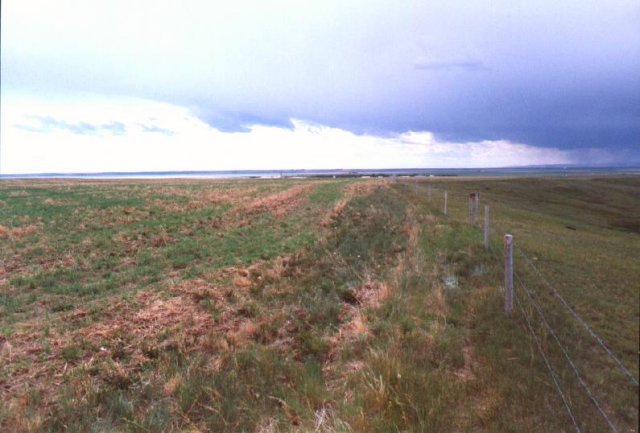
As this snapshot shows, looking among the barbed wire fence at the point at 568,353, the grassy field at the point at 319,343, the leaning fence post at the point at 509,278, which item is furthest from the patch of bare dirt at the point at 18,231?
the barbed wire fence at the point at 568,353

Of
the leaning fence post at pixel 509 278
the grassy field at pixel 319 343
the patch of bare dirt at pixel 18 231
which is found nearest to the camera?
the grassy field at pixel 319 343

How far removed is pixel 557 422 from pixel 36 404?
22.0ft

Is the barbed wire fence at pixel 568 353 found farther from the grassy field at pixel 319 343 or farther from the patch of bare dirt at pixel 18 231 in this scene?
the patch of bare dirt at pixel 18 231

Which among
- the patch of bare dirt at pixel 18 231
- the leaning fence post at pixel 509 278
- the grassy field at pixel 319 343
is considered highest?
the leaning fence post at pixel 509 278

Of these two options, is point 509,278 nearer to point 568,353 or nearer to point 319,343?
point 568,353

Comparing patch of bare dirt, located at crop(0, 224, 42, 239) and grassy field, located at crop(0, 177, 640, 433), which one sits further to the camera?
patch of bare dirt, located at crop(0, 224, 42, 239)

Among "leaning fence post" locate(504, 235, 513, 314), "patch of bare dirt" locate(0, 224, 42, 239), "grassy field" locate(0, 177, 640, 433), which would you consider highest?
"leaning fence post" locate(504, 235, 513, 314)

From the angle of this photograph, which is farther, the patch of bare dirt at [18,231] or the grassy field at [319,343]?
the patch of bare dirt at [18,231]

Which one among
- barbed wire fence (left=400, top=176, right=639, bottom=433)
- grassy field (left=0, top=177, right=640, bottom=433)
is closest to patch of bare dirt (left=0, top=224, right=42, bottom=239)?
grassy field (left=0, top=177, right=640, bottom=433)

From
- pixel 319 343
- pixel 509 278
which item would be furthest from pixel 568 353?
pixel 319 343

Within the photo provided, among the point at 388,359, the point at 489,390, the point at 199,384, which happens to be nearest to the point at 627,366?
the point at 489,390

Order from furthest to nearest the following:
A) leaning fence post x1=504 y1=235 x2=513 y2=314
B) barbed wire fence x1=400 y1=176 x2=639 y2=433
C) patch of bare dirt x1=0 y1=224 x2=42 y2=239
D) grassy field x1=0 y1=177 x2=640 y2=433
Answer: patch of bare dirt x1=0 y1=224 x2=42 y2=239 < leaning fence post x1=504 y1=235 x2=513 y2=314 < grassy field x1=0 y1=177 x2=640 y2=433 < barbed wire fence x1=400 y1=176 x2=639 y2=433

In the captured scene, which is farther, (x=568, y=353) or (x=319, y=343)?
(x=319, y=343)

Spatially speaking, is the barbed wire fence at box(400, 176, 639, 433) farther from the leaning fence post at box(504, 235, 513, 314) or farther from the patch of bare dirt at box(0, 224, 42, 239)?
the patch of bare dirt at box(0, 224, 42, 239)
